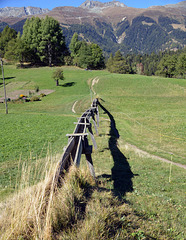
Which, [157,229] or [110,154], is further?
[110,154]

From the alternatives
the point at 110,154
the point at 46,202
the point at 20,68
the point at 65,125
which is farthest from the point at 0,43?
the point at 46,202

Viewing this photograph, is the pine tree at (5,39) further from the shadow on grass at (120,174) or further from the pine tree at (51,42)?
the shadow on grass at (120,174)

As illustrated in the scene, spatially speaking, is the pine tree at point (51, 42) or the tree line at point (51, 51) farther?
the pine tree at point (51, 42)

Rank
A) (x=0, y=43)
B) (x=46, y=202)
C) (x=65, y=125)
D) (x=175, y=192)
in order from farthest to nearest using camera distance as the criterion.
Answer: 1. (x=0, y=43)
2. (x=65, y=125)
3. (x=175, y=192)
4. (x=46, y=202)

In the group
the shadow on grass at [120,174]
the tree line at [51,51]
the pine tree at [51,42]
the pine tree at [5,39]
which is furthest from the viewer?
the pine tree at [5,39]

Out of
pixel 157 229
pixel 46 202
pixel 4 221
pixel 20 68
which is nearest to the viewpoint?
pixel 4 221

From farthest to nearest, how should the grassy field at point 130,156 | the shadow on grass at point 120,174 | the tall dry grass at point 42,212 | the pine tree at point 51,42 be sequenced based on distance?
the pine tree at point 51,42, the shadow on grass at point 120,174, the grassy field at point 130,156, the tall dry grass at point 42,212

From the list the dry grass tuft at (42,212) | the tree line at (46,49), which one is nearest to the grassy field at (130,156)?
the dry grass tuft at (42,212)

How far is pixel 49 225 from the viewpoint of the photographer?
334cm

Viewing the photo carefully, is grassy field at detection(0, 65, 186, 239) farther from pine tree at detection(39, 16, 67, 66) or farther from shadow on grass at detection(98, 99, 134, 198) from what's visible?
pine tree at detection(39, 16, 67, 66)

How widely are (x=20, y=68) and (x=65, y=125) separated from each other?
71.8m

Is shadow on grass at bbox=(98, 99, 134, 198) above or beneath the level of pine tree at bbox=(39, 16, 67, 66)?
beneath

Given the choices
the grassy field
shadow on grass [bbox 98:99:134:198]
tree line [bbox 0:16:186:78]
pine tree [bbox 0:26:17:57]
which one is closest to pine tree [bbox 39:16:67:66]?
tree line [bbox 0:16:186:78]

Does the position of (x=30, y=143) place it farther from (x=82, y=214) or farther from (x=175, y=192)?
(x=82, y=214)
